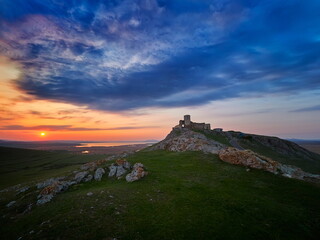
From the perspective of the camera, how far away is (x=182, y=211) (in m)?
13.5

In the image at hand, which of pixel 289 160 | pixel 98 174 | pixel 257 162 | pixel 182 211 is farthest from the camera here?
pixel 289 160

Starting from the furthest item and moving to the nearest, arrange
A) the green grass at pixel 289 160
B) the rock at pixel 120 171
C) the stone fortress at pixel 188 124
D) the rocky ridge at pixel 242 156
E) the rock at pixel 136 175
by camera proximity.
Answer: the stone fortress at pixel 188 124
the green grass at pixel 289 160
the rocky ridge at pixel 242 156
the rock at pixel 120 171
the rock at pixel 136 175

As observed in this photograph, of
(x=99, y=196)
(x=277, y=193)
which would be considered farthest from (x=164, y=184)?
(x=277, y=193)

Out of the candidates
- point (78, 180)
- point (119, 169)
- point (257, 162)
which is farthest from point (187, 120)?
point (78, 180)

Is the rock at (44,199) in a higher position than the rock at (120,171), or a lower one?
lower

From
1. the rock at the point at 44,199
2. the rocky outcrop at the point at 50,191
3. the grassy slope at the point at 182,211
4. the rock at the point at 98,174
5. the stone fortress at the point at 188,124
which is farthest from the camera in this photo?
the stone fortress at the point at 188,124

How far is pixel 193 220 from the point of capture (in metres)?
12.3

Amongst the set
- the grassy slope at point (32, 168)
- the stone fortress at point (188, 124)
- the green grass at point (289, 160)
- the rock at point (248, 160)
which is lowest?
the grassy slope at point (32, 168)

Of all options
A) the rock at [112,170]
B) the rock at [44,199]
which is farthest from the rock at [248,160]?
the rock at [44,199]

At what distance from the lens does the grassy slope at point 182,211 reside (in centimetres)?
1123

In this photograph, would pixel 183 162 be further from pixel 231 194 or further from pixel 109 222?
pixel 109 222

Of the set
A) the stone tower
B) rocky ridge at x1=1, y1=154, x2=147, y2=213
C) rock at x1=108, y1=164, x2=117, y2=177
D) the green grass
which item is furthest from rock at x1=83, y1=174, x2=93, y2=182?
the stone tower

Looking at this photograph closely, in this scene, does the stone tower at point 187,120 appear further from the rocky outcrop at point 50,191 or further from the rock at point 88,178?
the rocky outcrop at point 50,191

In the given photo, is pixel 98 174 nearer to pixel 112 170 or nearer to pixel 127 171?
pixel 112 170
